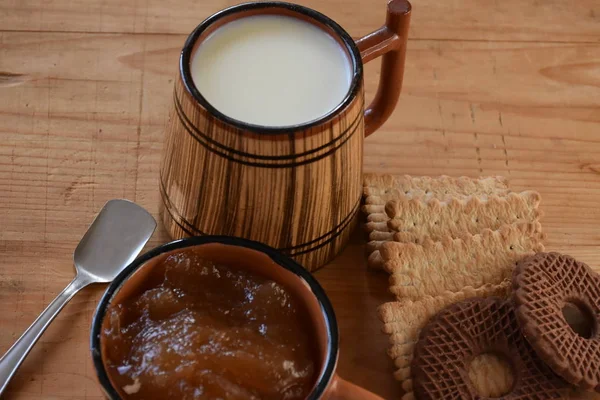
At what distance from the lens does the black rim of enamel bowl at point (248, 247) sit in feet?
2.39

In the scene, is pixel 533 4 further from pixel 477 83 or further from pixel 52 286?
pixel 52 286

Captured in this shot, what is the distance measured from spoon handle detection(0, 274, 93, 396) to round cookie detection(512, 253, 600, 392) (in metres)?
0.51

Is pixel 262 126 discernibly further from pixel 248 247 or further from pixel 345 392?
pixel 345 392

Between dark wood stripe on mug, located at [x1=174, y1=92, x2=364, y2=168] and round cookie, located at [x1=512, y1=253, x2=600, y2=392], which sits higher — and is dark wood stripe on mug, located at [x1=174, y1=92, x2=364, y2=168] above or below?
above

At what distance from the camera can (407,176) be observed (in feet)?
3.58

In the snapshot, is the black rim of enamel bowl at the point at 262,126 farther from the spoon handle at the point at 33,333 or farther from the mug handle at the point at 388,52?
the spoon handle at the point at 33,333

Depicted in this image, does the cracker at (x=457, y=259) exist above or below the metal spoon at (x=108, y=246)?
above

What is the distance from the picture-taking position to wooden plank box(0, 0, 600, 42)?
49.7 inches

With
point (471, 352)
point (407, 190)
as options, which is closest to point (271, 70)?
point (407, 190)

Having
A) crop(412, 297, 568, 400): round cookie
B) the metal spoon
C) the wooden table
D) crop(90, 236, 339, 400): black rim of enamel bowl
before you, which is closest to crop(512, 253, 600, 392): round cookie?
crop(412, 297, 568, 400): round cookie

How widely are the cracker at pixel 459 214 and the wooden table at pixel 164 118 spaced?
0.06 meters

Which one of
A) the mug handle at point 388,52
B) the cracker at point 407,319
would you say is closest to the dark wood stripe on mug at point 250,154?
the mug handle at point 388,52

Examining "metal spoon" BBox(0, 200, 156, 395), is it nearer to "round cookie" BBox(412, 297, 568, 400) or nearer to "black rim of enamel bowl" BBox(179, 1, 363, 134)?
"black rim of enamel bowl" BBox(179, 1, 363, 134)

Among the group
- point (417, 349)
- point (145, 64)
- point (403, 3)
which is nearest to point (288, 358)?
point (417, 349)
